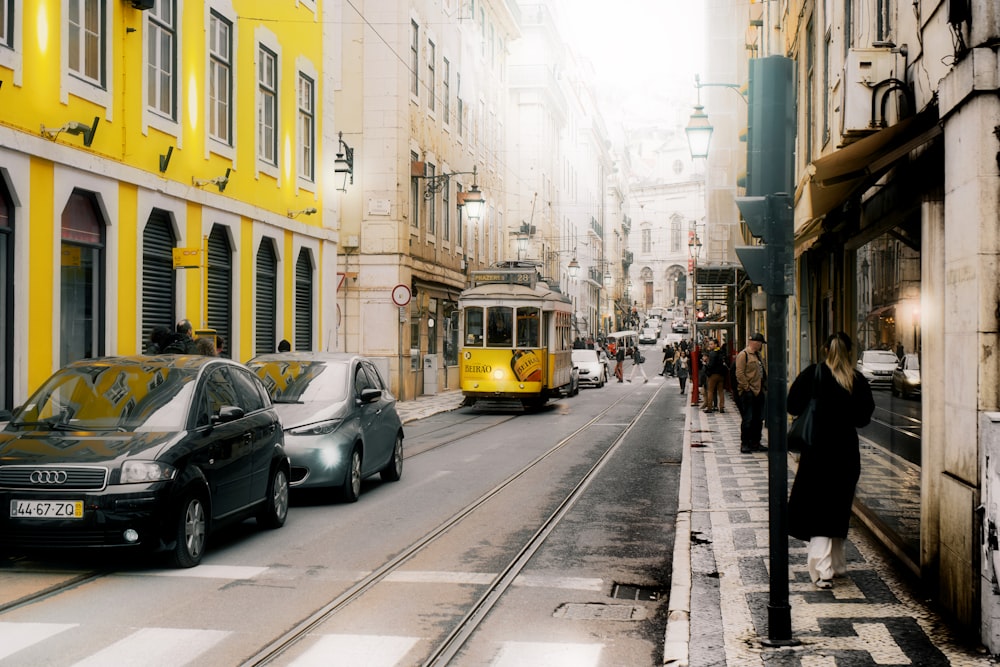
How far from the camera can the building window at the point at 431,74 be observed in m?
36.1

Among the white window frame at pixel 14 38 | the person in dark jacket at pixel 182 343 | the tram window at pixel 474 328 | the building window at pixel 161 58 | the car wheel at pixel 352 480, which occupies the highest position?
the building window at pixel 161 58

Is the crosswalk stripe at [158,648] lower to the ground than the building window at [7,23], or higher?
lower

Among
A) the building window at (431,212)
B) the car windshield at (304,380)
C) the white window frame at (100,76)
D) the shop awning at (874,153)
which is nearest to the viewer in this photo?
the shop awning at (874,153)

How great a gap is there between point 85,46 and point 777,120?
1169 centimetres

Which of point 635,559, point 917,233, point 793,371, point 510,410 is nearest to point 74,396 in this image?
point 635,559

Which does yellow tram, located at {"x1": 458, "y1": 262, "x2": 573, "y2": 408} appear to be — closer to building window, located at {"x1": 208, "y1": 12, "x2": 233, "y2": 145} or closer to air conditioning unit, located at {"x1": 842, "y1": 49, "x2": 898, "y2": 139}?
building window, located at {"x1": 208, "y1": 12, "x2": 233, "y2": 145}

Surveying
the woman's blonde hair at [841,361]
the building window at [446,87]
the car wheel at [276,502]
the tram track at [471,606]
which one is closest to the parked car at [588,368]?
the building window at [446,87]

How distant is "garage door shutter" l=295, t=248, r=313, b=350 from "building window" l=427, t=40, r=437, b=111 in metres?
13.1

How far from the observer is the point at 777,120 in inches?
243

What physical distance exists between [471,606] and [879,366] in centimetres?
376

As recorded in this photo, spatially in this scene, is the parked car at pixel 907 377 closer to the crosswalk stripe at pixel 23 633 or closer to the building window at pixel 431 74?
the crosswalk stripe at pixel 23 633

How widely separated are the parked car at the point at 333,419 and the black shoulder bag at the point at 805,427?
18.4 feet

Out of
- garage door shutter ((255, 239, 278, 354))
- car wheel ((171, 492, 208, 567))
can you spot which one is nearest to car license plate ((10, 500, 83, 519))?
car wheel ((171, 492, 208, 567))

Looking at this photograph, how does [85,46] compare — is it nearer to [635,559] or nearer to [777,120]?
[635,559]
